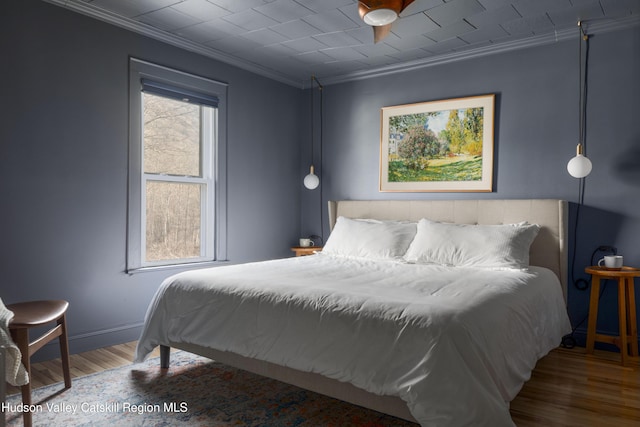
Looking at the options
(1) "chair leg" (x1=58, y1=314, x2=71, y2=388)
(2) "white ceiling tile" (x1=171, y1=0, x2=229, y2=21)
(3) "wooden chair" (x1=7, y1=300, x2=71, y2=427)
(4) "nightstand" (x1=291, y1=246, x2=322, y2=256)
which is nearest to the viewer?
(3) "wooden chair" (x1=7, y1=300, x2=71, y2=427)

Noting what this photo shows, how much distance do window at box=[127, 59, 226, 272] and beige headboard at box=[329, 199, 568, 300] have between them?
1500 mm

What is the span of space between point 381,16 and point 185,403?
7.52 ft

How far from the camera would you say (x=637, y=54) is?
3.31 meters

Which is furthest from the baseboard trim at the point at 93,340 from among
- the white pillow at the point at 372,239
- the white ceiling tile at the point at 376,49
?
the white ceiling tile at the point at 376,49

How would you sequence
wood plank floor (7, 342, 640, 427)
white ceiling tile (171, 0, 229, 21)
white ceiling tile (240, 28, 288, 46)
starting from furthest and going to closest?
white ceiling tile (240, 28, 288, 46) < white ceiling tile (171, 0, 229, 21) < wood plank floor (7, 342, 640, 427)

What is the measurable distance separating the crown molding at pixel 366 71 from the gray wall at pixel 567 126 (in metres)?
0.06

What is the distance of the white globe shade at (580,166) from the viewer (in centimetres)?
327

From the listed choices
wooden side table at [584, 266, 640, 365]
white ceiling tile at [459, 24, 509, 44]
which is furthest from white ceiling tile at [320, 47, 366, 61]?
wooden side table at [584, 266, 640, 365]

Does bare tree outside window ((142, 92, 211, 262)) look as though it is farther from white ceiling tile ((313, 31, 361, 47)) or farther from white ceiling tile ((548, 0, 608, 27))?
white ceiling tile ((548, 0, 608, 27))

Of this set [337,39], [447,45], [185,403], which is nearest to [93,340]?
[185,403]

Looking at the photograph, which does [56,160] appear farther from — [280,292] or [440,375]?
[440,375]

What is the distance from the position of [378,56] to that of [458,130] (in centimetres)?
102

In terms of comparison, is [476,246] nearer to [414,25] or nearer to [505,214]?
[505,214]

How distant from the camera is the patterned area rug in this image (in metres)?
2.19
